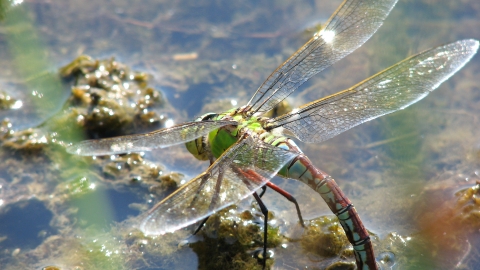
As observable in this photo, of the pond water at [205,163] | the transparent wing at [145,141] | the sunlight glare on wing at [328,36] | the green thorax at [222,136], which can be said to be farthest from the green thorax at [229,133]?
the sunlight glare on wing at [328,36]

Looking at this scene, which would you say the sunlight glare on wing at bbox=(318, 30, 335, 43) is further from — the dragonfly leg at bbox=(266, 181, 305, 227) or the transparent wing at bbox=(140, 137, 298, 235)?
the dragonfly leg at bbox=(266, 181, 305, 227)

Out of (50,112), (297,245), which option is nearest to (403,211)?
(297,245)

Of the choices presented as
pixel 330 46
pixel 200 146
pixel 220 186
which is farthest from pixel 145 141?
pixel 330 46

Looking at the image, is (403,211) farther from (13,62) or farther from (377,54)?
(13,62)

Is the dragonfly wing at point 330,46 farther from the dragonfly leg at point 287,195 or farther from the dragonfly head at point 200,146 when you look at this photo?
the dragonfly leg at point 287,195

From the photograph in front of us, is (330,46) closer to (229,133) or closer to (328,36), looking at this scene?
(328,36)
